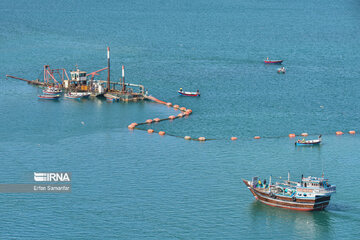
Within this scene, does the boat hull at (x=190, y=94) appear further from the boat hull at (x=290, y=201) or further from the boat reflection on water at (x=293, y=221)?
the boat reflection on water at (x=293, y=221)

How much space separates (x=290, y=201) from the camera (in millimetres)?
100750

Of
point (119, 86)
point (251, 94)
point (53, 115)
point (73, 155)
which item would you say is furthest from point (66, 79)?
point (73, 155)

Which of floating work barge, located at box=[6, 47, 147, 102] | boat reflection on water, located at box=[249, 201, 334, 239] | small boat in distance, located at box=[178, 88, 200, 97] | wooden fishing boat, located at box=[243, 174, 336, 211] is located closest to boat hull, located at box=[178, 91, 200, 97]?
small boat in distance, located at box=[178, 88, 200, 97]

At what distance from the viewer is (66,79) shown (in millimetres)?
181375

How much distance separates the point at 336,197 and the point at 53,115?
69.4 metres

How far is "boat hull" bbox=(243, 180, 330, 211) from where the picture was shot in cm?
9950

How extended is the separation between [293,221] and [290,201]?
351 cm

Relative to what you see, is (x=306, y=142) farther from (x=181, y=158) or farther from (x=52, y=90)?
(x=52, y=90)

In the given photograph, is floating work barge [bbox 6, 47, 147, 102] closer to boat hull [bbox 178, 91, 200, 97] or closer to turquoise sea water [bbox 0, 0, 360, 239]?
turquoise sea water [bbox 0, 0, 360, 239]

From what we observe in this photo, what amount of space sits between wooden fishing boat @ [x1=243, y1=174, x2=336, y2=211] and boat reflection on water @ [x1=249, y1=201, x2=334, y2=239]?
1005 mm

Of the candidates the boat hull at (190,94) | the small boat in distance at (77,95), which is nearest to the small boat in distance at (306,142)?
the boat hull at (190,94)

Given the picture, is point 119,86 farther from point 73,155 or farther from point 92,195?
point 92,195

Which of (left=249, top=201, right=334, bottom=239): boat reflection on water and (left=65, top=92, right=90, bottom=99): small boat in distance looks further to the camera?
(left=65, top=92, right=90, bottom=99): small boat in distance

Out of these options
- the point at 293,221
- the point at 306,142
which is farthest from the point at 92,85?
the point at 293,221
